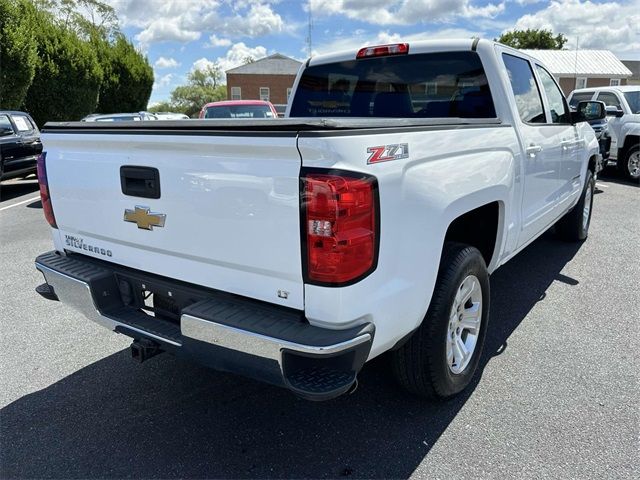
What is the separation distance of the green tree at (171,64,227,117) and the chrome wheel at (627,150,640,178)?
60.2 m

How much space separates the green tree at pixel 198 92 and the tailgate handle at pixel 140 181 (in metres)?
66.0

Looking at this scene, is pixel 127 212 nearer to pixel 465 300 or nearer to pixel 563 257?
pixel 465 300

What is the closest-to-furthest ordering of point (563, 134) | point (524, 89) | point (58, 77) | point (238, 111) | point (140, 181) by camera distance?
1. point (140, 181)
2. point (524, 89)
3. point (563, 134)
4. point (238, 111)
5. point (58, 77)

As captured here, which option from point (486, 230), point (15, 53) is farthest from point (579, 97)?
point (15, 53)

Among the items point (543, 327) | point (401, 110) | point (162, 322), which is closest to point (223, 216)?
point (162, 322)

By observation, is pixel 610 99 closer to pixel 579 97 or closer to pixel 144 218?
pixel 579 97

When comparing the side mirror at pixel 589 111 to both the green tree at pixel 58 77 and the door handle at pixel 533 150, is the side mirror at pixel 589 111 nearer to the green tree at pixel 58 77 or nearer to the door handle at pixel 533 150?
the door handle at pixel 533 150

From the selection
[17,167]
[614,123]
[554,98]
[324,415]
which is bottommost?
[324,415]

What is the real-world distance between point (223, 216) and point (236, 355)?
59cm

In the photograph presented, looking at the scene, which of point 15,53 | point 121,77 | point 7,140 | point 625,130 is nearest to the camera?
point 7,140

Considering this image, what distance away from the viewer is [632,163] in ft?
35.9

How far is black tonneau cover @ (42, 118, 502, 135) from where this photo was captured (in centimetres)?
196

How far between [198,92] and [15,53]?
6066 centimetres

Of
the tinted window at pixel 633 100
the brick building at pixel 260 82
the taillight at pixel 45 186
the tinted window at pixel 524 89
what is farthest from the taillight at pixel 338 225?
the brick building at pixel 260 82
